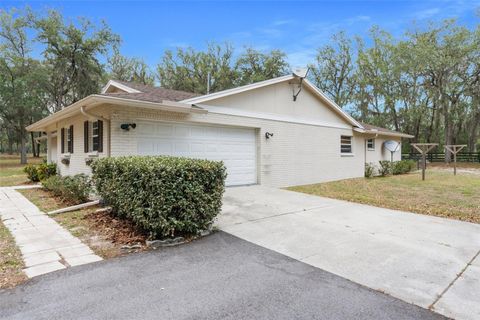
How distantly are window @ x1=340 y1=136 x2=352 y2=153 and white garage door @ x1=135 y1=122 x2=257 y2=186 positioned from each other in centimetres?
600

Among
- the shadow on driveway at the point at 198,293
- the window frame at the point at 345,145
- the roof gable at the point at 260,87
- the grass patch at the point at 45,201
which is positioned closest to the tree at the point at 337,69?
the window frame at the point at 345,145

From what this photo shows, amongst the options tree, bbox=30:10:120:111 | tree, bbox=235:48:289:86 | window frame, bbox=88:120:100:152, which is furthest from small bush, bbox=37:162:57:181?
tree, bbox=235:48:289:86

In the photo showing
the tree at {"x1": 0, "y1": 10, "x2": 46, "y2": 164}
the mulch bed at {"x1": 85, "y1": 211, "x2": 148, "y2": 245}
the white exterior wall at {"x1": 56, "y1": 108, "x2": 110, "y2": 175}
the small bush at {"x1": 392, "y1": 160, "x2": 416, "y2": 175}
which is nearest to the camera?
the mulch bed at {"x1": 85, "y1": 211, "x2": 148, "y2": 245}

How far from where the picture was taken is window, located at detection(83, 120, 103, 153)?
25.0ft

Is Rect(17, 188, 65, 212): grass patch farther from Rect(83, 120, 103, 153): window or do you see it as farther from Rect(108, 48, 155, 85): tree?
Rect(108, 48, 155, 85): tree

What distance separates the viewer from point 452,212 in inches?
266

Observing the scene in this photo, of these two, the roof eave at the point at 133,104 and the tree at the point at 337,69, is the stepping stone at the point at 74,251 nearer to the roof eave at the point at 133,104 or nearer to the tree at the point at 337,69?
the roof eave at the point at 133,104

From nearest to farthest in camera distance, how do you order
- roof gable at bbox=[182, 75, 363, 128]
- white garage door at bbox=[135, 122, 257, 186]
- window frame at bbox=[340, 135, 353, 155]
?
white garage door at bbox=[135, 122, 257, 186] → roof gable at bbox=[182, 75, 363, 128] → window frame at bbox=[340, 135, 353, 155]

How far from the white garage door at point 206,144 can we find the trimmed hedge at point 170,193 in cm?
285

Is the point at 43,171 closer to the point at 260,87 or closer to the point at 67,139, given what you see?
the point at 67,139

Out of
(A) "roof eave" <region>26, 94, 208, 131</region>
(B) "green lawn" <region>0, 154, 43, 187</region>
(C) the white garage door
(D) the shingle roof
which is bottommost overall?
(B) "green lawn" <region>0, 154, 43, 187</region>

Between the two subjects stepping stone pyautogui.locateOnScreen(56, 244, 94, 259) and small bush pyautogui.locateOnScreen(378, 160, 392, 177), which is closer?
stepping stone pyautogui.locateOnScreen(56, 244, 94, 259)

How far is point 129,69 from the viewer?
31.5 meters

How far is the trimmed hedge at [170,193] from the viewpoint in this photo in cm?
429
